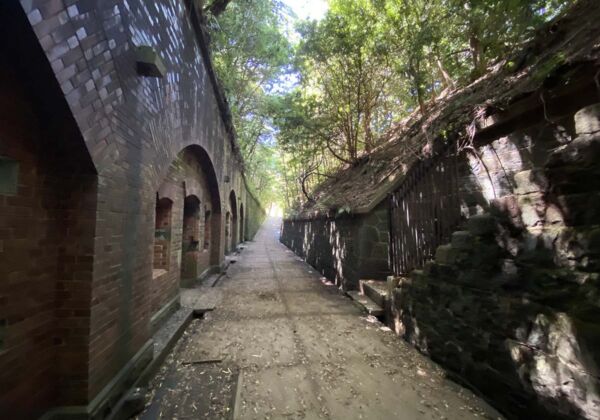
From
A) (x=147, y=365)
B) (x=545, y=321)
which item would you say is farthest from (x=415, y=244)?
(x=147, y=365)

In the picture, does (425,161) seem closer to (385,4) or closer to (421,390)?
(421,390)

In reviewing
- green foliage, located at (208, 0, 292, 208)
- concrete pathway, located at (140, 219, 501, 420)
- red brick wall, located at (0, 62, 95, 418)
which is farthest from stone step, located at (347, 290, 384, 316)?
green foliage, located at (208, 0, 292, 208)

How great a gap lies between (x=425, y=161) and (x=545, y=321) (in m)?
2.77

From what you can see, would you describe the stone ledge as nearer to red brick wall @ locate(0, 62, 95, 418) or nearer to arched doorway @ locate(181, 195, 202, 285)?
red brick wall @ locate(0, 62, 95, 418)

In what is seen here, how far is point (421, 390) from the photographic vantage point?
2744mm

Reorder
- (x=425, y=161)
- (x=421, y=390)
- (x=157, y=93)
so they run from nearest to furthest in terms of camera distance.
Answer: (x=421, y=390) < (x=157, y=93) < (x=425, y=161)

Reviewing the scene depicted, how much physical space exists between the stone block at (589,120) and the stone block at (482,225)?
3.10 feet

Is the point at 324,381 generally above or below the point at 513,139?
below

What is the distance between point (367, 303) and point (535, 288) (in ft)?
9.88

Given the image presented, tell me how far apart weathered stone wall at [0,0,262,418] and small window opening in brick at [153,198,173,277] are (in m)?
1.46

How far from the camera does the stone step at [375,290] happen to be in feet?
15.6

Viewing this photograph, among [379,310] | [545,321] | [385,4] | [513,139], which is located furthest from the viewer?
[385,4]

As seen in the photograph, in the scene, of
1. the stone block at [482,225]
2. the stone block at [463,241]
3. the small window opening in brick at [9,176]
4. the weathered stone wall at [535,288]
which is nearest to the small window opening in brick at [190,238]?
the small window opening in brick at [9,176]

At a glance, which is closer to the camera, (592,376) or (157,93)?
(592,376)
